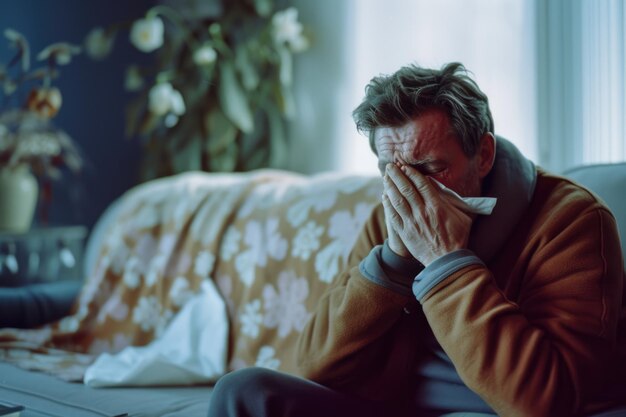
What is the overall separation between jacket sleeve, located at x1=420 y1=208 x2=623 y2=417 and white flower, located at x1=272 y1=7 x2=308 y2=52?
5.59ft

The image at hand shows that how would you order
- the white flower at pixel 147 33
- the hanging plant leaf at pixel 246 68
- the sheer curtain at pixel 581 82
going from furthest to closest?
the hanging plant leaf at pixel 246 68, the white flower at pixel 147 33, the sheer curtain at pixel 581 82

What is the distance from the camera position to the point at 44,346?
1.96 metres

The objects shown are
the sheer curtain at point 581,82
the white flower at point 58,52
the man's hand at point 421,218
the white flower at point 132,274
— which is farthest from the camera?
the white flower at point 58,52

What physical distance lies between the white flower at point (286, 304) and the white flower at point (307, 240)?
0.06 metres

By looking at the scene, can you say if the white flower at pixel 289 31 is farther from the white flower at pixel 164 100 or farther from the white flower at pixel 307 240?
the white flower at pixel 307 240

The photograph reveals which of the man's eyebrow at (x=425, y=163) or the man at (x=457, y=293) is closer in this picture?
the man at (x=457, y=293)

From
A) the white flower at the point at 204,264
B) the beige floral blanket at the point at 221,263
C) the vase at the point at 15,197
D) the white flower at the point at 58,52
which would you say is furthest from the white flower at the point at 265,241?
the white flower at the point at 58,52

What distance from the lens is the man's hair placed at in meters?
1.18

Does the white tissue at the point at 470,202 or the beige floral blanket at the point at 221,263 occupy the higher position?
the white tissue at the point at 470,202

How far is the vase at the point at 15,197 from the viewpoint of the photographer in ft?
7.55

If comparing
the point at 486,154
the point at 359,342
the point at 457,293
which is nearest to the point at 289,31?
the point at 486,154

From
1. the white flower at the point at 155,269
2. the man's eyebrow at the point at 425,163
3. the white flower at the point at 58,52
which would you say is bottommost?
the white flower at the point at 155,269

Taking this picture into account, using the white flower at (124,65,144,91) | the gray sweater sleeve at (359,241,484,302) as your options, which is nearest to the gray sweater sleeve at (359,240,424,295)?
the gray sweater sleeve at (359,241,484,302)

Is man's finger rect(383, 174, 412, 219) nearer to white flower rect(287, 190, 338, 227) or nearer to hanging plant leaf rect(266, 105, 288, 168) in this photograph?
white flower rect(287, 190, 338, 227)
